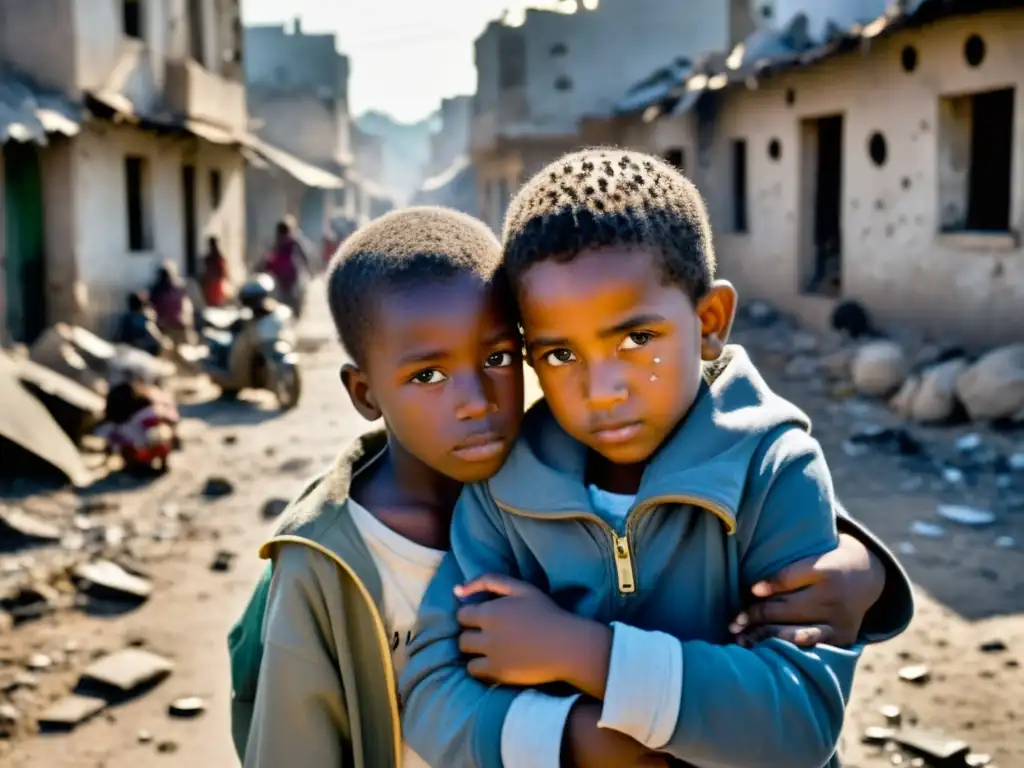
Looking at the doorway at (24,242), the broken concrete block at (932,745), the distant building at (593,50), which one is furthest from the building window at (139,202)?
the broken concrete block at (932,745)

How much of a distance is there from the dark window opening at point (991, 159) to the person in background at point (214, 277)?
10135 millimetres

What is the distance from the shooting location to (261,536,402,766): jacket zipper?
1595 millimetres

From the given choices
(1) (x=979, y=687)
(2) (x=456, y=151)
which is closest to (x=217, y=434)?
(1) (x=979, y=687)

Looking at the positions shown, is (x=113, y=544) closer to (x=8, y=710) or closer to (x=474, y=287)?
(x=8, y=710)

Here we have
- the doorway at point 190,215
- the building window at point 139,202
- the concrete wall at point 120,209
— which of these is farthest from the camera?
the doorway at point 190,215

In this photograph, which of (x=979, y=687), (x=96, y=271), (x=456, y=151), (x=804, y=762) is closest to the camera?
(x=804, y=762)

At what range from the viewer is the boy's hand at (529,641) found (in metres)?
1.41

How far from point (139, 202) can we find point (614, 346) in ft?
48.6

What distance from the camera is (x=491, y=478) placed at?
160cm

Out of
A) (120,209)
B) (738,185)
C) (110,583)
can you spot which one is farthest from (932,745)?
(738,185)

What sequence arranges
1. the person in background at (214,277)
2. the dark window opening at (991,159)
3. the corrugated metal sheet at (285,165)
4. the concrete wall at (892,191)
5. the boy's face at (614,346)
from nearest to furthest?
1. the boy's face at (614,346)
2. the concrete wall at (892,191)
3. the dark window opening at (991,159)
4. the person in background at (214,277)
5. the corrugated metal sheet at (285,165)

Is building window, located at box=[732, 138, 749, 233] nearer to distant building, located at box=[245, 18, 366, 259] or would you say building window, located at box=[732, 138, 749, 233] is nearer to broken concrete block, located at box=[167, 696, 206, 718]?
distant building, located at box=[245, 18, 366, 259]

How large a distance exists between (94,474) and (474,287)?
689 cm

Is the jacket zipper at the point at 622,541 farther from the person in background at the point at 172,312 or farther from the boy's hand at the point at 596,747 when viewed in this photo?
the person in background at the point at 172,312
